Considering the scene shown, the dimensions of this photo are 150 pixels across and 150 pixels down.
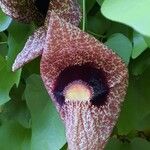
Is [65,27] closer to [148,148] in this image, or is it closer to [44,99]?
[44,99]

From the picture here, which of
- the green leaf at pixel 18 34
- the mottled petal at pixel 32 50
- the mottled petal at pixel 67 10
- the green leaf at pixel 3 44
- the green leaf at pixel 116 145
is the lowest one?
the green leaf at pixel 116 145

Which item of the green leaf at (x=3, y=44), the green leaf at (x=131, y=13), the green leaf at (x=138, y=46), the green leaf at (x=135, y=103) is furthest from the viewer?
the green leaf at (x=3, y=44)

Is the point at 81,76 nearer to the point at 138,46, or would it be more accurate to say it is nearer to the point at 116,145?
the point at 138,46

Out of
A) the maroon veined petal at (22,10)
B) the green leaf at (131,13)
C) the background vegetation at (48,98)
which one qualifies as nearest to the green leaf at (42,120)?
the background vegetation at (48,98)

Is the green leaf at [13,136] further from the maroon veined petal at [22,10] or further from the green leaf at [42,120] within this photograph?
the maroon veined petal at [22,10]

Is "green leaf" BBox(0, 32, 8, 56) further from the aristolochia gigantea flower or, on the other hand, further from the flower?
the aristolochia gigantea flower
